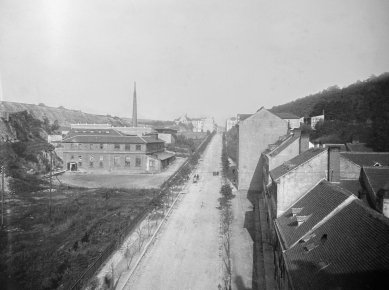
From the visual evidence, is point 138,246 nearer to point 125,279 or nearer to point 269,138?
point 125,279

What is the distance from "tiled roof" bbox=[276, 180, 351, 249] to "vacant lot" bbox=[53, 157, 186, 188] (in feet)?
79.9

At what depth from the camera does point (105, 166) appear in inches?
1908

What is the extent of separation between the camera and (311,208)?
44.4 ft

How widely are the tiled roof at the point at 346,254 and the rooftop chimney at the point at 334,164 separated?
4.29 metres

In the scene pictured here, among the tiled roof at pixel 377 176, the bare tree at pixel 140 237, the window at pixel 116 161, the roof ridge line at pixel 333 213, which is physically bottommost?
the bare tree at pixel 140 237

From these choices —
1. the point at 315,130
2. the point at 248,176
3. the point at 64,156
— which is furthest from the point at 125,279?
the point at 315,130

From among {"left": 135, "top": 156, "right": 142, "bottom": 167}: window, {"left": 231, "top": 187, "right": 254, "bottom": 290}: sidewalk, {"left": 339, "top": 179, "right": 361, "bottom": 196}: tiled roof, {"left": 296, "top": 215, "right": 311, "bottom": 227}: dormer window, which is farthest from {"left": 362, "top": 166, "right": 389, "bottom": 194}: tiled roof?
{"left": 135, "top": 156, "right": 142, "bottom": 167}: window

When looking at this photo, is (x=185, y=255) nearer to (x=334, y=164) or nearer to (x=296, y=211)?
(x=296, y=211)

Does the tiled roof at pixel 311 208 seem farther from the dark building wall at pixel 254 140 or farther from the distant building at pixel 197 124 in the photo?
the distant building at pixel 197 124

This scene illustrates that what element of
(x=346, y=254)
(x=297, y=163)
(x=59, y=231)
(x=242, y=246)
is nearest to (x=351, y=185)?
(x=297, y=163)

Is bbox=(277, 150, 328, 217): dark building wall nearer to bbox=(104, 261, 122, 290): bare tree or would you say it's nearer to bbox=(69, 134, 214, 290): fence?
bbox=(104, 261, 122, 290): bare tree

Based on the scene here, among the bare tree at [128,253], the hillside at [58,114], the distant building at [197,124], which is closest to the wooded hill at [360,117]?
the bare tree at [128,253]

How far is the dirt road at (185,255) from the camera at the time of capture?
13.6 meters

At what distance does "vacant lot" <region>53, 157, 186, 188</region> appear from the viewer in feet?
123
